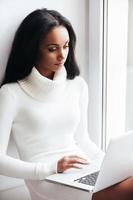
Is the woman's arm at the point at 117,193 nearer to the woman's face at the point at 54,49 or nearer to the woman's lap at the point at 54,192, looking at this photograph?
the woman's lap at the point at 54,192

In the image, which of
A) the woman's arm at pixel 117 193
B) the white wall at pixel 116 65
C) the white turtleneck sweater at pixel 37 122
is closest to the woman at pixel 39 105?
the white turtleneck sweater at pixel 37 122

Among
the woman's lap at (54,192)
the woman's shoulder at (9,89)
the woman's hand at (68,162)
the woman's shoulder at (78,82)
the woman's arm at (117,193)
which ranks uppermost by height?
the woman's shoulder at (9,89)

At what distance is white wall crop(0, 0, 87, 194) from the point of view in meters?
1.41

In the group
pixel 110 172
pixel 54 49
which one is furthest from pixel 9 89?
pixel 110 172

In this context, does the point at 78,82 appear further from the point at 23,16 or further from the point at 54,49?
the point at 23,16

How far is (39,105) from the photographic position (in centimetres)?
137

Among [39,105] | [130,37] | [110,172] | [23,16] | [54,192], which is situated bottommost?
[54,192]

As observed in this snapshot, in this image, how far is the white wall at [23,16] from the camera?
1.41m

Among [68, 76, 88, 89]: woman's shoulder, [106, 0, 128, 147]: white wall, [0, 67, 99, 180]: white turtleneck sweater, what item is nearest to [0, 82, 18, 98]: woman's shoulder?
[0, 67, 99, 180]: white turtleneck sweater

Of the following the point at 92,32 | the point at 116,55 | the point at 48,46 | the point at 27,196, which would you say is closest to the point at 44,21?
the point at 48,46

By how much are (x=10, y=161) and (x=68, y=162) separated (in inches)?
7.6

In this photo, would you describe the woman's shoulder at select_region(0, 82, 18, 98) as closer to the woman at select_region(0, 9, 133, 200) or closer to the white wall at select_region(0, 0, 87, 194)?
the woman at select_region(0, 9, 133, 200)

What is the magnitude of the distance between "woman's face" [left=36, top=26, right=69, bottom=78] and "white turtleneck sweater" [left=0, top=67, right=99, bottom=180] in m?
0.05

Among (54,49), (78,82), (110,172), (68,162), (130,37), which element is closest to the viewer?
(110,172)
